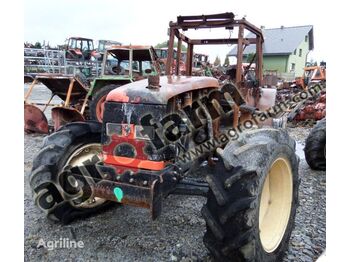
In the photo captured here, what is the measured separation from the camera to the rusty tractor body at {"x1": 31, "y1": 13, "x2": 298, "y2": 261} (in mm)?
2271

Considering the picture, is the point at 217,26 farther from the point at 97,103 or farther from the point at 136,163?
the point at 97,103

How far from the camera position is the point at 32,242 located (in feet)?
9.59

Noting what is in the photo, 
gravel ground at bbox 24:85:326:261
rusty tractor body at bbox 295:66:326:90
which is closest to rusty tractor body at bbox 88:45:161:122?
gravel ground at bbox 24:85:326:261

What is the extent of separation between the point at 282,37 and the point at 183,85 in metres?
33.8

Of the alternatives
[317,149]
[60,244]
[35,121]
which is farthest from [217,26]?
[35,121]

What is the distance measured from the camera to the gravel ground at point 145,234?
2.76m

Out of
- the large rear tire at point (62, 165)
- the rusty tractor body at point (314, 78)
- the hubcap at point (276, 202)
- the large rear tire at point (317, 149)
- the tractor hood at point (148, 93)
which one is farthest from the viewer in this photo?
the rusty tractor body at point (314, 78)

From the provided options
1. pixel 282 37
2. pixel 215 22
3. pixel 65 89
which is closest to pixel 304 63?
pixel 282 37

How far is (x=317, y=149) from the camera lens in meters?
4.76

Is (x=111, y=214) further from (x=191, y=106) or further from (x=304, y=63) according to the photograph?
(x=304, y=63)

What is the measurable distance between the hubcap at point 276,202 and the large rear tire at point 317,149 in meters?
2.21

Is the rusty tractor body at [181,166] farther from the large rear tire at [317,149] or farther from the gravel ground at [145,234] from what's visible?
the large rear tire at [317,149]

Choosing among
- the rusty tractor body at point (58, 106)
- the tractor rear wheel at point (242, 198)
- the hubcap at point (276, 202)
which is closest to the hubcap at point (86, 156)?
the tractor rear wheel at point (242, 198)

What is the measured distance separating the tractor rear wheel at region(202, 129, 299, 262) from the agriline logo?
1213mm
